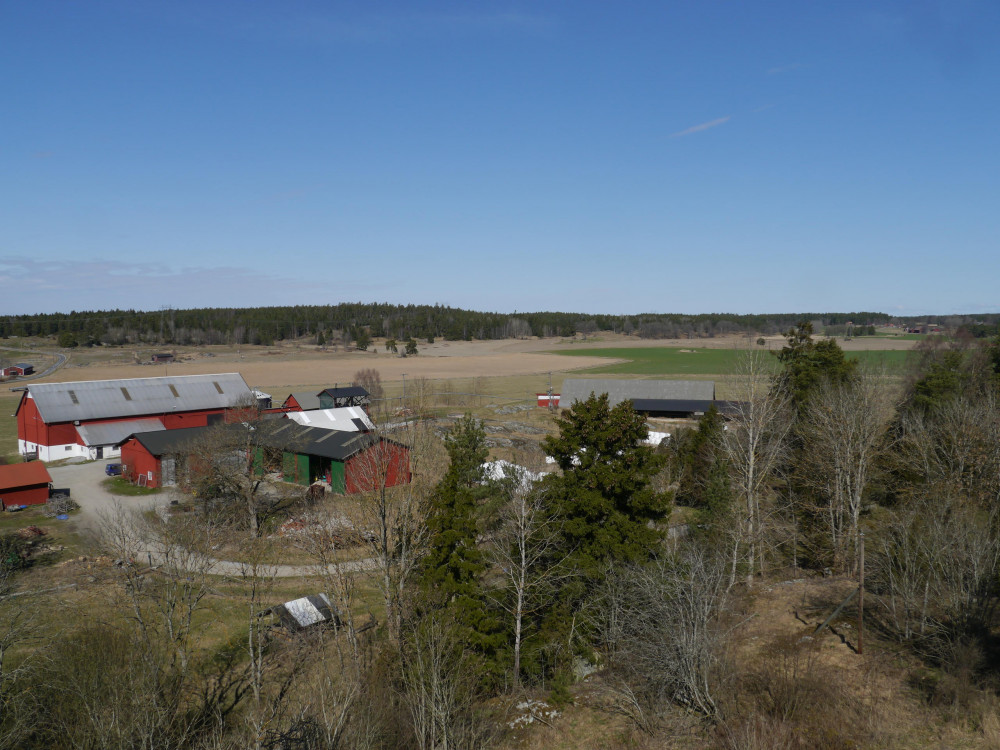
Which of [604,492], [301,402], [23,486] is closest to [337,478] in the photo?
[23,486]

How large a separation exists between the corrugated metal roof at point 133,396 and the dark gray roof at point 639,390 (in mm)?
40298

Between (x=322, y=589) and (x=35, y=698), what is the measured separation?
1509cm

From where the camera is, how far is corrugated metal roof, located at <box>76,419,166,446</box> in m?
59.7

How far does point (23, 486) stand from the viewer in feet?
141

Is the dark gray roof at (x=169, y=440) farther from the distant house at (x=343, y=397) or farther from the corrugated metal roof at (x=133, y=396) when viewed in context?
the distant house at (x=343, y=397)

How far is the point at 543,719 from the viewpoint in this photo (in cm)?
2009

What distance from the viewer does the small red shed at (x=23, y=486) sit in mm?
42562

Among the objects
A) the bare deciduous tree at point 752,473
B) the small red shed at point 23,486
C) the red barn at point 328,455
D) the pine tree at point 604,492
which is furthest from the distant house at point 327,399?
the pine tree at point 604,492

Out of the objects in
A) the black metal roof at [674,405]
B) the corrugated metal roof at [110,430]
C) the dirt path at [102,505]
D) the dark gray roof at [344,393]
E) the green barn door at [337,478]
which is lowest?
the dirt path at [102,505]

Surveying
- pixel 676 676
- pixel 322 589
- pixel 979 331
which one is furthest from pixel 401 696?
pixel 979 331

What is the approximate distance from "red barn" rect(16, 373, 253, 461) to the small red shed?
14.0 metres

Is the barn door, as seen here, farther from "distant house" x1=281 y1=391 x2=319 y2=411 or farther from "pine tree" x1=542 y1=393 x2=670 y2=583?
"pine tree" x1=542 y1=393 x2=670 y2=583

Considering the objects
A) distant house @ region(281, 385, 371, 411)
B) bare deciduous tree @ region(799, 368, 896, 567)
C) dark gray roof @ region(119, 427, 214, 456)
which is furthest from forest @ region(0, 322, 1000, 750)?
distant house @ region(281, 385, 371, 411)

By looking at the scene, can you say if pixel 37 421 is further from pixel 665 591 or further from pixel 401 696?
pixel 665 591
